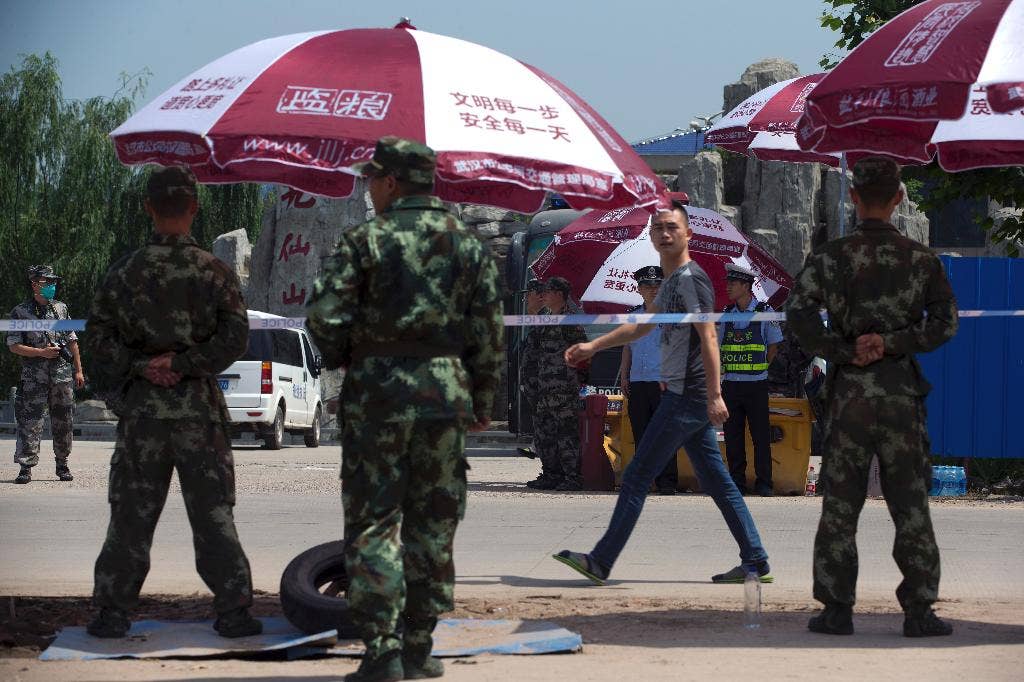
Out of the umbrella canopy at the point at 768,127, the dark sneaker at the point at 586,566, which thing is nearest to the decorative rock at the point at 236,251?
the umbrella canopy at the point at 768,127

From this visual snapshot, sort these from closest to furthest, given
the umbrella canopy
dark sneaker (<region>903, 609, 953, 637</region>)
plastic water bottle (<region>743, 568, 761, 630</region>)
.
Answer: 1. dark sneaker (<region>903, 609, 953, 637</region>)
2. plastic water bottle (<region>743, 568, 761, 630</region>)
3. the umbrella canopy

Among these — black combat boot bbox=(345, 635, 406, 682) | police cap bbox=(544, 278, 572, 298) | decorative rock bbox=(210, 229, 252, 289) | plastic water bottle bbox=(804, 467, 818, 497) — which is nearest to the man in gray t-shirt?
black combat boot bbox=(345, 635, 406, 682)

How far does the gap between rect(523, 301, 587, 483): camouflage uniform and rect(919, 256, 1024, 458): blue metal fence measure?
137 inches

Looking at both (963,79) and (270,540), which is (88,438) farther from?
(963,79)

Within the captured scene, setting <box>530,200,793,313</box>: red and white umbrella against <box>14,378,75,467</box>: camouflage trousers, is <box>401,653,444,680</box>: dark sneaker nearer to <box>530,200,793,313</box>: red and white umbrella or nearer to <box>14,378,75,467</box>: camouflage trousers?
<box>530,200,793,313</box>: red and white umbrella

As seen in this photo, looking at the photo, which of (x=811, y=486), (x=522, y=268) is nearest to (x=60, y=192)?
(x=522, y=268)

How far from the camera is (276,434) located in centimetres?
2466

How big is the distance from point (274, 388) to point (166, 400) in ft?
58.4

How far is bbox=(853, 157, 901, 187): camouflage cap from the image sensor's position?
6.84 m

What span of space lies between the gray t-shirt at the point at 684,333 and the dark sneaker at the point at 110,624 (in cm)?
311

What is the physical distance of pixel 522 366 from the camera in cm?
1570

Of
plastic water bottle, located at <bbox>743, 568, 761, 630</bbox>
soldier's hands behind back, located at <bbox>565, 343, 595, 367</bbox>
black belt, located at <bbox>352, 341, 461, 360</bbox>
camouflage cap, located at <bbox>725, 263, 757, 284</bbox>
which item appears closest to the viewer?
black belt, located at <bbox>352, 341, 461, 360</bbox>

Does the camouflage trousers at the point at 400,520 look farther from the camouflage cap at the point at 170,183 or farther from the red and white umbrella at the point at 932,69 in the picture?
the red and white umbrella at the point at 932,69

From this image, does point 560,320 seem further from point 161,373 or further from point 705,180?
point 705,180
